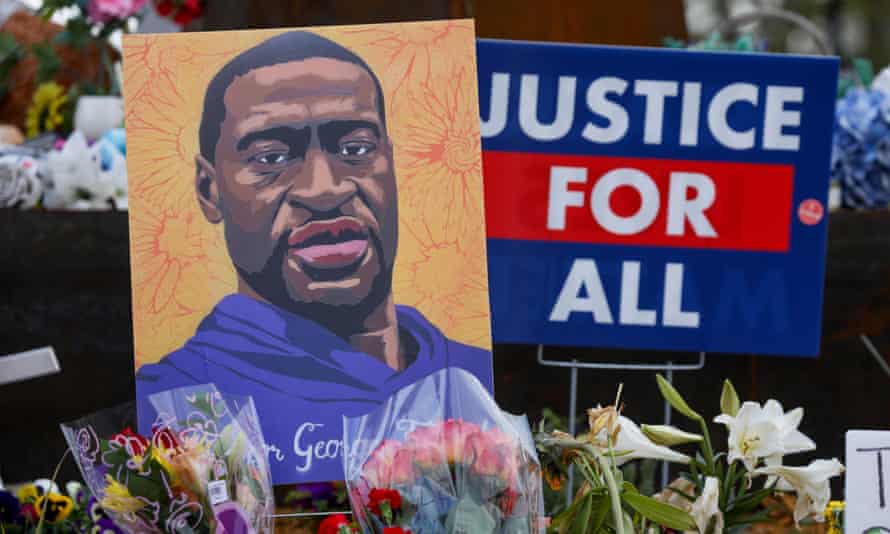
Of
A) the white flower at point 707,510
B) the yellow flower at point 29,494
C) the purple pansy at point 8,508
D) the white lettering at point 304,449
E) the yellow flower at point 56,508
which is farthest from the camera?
the yellow flower at point 29,494

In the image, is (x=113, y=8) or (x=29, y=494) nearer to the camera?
(x=29, y=494)

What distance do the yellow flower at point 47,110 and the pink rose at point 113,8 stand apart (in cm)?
28

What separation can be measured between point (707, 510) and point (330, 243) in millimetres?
468

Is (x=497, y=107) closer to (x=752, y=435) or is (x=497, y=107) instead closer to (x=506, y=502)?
(x=752, y=435)

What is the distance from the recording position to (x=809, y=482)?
123 centimetres

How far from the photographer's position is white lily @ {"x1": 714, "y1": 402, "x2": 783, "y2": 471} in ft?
4.05

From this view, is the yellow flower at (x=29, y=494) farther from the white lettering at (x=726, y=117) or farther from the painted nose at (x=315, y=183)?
the white lettering at (x=726, y=117)

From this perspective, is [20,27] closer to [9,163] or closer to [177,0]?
[177,0]

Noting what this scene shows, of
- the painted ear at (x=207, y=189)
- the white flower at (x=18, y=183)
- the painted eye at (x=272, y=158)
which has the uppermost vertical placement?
the painted eye at (x=272, y=158)

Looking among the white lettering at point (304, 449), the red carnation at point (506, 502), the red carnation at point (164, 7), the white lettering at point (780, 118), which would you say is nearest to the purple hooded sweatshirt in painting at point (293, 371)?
the white lettering at point (304, 449)

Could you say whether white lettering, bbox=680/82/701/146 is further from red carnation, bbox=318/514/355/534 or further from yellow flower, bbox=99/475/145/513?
yellow flower, bbox=99/475/145/513

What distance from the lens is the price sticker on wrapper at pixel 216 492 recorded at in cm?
110

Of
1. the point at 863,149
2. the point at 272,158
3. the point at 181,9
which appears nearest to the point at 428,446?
the point at 272,158

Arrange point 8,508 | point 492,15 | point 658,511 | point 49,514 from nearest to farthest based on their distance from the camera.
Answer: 1. point 658,511
2. point 8,508
3. point 49,514
4. point 492,15
